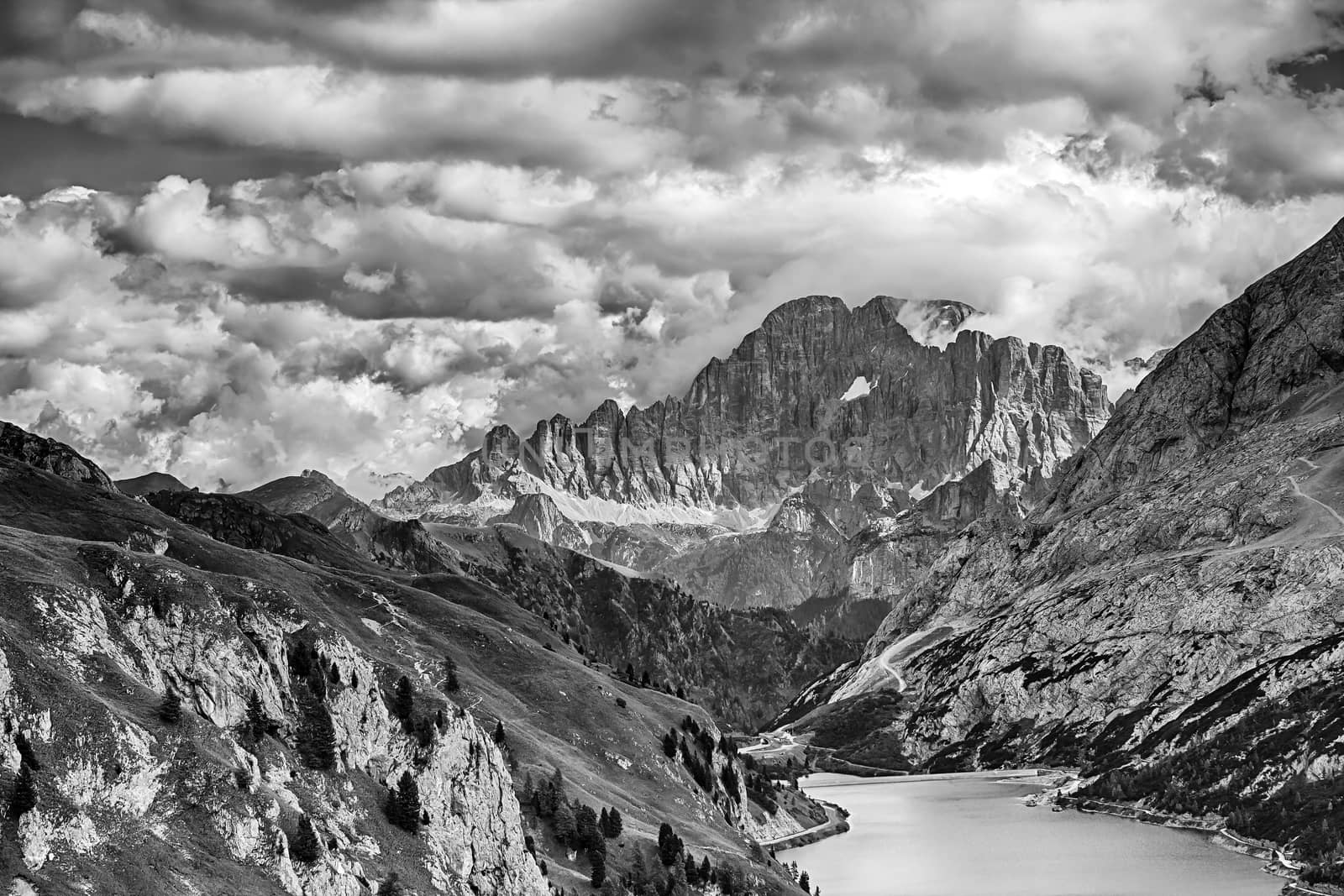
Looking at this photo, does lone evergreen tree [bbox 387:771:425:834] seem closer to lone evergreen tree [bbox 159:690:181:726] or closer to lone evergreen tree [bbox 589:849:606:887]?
lone evergreen tree [bbox 159:690:181:726]

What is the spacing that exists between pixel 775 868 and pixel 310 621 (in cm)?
7398

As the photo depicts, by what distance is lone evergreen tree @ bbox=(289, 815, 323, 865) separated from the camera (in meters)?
102

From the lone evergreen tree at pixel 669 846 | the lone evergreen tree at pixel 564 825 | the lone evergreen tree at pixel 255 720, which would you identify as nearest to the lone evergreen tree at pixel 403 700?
the lone evergreen tree at pixel 255 720

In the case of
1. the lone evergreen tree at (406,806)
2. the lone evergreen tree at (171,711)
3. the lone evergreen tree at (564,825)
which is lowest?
the lone evergreen tree at (564,825)

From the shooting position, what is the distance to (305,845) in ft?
336

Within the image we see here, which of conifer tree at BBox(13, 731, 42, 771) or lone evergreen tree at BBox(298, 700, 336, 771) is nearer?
conifer tree at BBox(13, 731, 42, 771)

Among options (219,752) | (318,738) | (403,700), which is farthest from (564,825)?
(219,752)

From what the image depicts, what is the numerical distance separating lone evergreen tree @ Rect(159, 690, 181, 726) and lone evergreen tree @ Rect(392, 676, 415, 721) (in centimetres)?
3298

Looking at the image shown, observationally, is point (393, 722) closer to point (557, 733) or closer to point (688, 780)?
point (557, 733)

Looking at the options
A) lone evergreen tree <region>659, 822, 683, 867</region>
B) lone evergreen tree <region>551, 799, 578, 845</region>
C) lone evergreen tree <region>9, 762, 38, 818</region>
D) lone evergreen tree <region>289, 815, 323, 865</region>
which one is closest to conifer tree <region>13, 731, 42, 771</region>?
lone evergreen tree <region>9, 762, 38, 818</region>

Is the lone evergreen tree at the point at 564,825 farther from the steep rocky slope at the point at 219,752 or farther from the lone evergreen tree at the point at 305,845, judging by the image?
the lone evergreen tree at the point at 305,845

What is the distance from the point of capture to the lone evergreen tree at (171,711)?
10300 cm

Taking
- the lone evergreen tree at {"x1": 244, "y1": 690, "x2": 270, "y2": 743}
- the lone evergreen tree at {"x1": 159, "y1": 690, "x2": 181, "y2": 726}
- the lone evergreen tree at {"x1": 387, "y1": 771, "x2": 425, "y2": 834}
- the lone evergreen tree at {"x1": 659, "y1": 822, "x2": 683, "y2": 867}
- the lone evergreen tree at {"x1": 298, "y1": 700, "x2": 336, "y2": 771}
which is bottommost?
the lone evergreen tree at {"x1": 659, "y1": 822, "x2": 683, "y2": 867}

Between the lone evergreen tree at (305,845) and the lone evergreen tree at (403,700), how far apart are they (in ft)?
101
